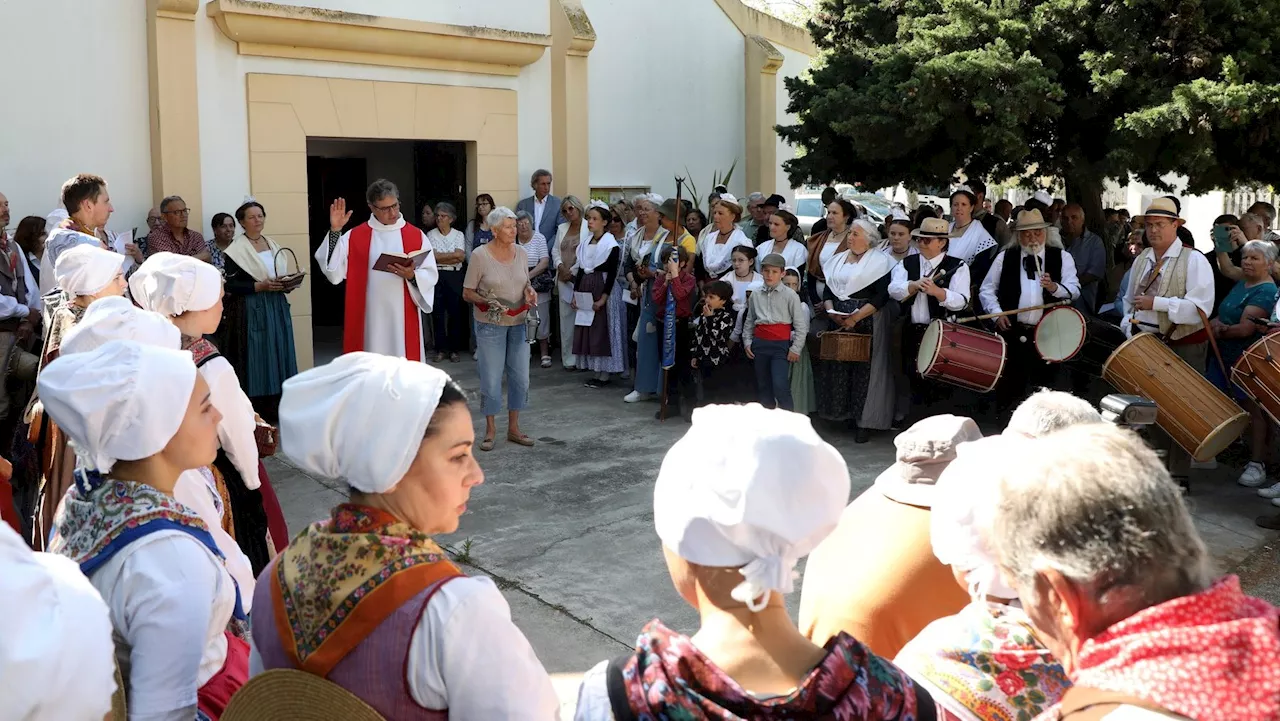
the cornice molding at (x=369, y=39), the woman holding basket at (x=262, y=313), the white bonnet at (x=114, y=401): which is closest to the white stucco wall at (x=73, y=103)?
the cornice molding at (x=369, y=39)

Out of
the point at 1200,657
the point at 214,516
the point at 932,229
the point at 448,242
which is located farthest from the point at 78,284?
the point at 448,242

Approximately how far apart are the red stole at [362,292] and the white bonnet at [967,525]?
6041 mm

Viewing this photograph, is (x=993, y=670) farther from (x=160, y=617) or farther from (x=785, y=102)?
(x=785, y=102)

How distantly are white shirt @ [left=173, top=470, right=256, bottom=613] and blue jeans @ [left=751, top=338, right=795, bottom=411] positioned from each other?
5.30m

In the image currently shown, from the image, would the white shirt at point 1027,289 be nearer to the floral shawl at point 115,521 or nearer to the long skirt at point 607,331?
the long skirt at point 607,331

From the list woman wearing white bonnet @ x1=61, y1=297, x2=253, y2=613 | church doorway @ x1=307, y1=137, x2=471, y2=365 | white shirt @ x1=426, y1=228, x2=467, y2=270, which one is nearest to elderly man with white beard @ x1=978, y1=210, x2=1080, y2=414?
white shirt @ x1=426, y1=228, x2=467, y2=270

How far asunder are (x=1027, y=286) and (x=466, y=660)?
6950 mm

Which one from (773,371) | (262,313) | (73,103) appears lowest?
(773,371)

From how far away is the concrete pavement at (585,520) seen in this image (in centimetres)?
497

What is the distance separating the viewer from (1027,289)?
797cm

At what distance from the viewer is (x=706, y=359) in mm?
8648

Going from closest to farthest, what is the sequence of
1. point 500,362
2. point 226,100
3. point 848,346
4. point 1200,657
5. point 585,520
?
point 1200,657
point 585,520
point 500,362
point 848,346
point 226,100

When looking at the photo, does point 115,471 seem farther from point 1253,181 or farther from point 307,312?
point 1253,181

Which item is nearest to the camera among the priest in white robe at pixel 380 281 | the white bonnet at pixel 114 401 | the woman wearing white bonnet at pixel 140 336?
the white bonnet at pixel 114 401
